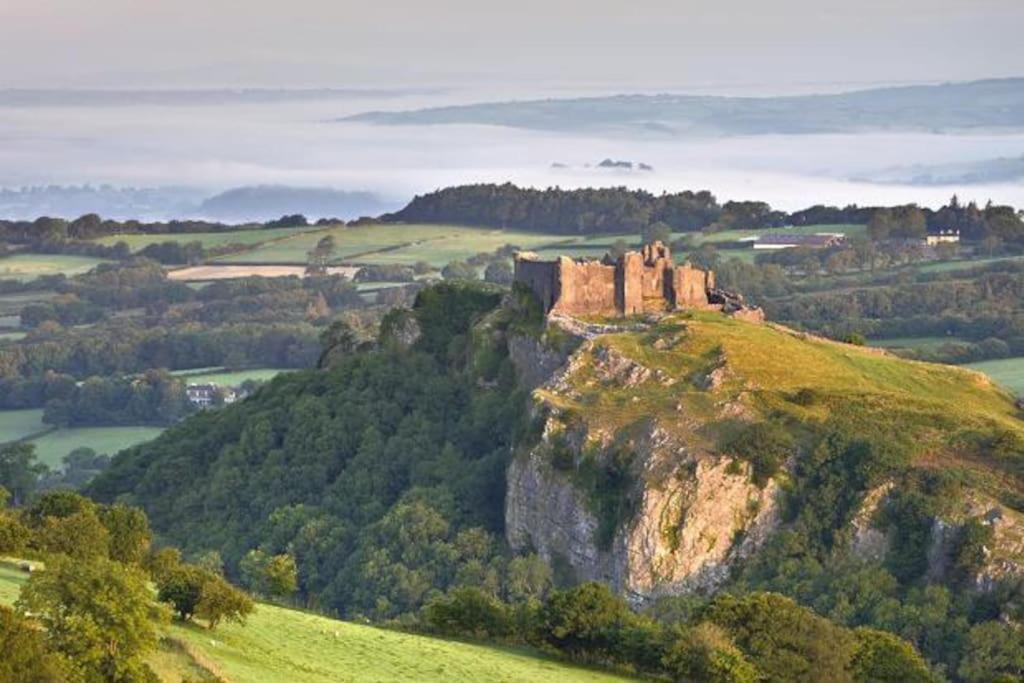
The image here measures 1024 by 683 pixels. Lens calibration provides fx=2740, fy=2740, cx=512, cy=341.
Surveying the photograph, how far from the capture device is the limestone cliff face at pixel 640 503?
261ft

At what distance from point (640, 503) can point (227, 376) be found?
76007 millimetres

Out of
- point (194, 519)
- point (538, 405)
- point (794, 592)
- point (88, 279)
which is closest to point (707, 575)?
point (794, 592)

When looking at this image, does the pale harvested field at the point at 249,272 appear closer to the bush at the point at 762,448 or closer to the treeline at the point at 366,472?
the treeline at the point at 366,472

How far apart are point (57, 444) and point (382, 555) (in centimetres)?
4837

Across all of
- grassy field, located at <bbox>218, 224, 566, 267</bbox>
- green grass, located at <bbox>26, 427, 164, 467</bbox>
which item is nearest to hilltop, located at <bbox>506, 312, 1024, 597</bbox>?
green grass, located at <bbox>26, 427, 164, 467</bbox>

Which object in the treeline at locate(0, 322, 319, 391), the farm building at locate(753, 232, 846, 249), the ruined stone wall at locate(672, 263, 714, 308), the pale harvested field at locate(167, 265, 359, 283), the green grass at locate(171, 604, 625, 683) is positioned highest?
the ruined stone wall at locate(672, 263, 714, 308)

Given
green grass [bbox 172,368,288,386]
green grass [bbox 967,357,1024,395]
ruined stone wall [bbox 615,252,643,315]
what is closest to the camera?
ruined stone wall [bbox 615,252,643,315]

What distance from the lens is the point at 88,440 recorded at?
13362 cm

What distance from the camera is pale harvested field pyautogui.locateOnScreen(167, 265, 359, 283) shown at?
190000mm

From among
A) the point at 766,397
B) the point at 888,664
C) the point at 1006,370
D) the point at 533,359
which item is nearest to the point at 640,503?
the point at 766,397

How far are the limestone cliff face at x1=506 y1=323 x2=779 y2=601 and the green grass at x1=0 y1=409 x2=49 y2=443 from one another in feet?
185

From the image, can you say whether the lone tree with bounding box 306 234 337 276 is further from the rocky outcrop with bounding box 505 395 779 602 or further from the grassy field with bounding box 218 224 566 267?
the rocky outcrop with bounding box 505 395 779 602

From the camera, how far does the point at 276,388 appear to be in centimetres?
10538

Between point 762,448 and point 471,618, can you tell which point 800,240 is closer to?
point 762,448
